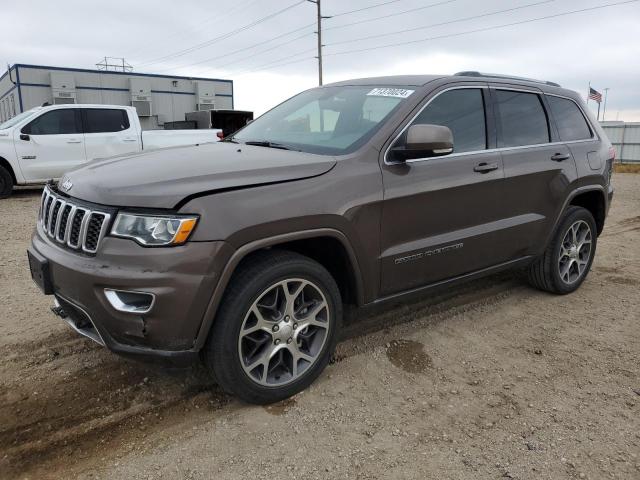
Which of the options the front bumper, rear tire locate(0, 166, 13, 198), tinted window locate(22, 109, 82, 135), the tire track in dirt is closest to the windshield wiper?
the front bumper

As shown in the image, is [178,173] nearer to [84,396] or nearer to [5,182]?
[84,396]

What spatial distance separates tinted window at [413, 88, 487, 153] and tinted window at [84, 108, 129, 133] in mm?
9490

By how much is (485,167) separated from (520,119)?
767mm

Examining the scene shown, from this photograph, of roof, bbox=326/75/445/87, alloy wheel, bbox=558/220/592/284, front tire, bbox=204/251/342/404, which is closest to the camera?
front tire, bbox=204/251/342/404

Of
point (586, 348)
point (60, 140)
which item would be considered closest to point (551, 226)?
point (586, 348)

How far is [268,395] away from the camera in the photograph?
2818 millimetres

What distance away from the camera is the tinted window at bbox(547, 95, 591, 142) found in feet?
14.8

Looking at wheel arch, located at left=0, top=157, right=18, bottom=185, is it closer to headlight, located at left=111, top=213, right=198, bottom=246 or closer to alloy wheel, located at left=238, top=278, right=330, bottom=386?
headlight, located at left=111, top=213, right=198, bottom=246

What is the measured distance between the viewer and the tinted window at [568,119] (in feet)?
14.8

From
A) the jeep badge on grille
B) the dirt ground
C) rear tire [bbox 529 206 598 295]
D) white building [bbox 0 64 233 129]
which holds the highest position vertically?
white building [bbox 0 64 233 129]

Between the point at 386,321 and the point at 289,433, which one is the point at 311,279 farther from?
the point at 386,321

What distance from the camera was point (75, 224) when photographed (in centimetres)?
263

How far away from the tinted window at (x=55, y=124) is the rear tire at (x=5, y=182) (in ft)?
2.95

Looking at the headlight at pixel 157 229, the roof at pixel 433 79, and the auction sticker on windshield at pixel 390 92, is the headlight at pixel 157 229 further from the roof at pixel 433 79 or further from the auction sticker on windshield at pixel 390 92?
the roof at pixel 433 79
